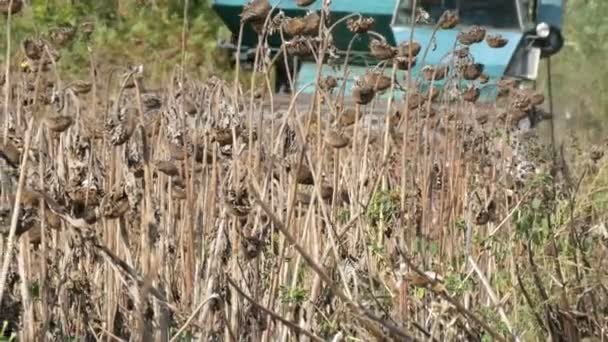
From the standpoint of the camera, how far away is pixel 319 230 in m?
3.15

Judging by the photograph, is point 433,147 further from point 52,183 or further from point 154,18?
point 154,18

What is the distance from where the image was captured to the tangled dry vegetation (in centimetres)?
263

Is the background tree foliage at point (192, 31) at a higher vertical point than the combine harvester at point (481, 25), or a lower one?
lower

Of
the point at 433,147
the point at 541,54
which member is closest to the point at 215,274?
the point at 433,147

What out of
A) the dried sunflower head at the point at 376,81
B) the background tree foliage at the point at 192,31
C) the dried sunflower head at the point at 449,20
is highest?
the dried sunflower head at the point at 449,20

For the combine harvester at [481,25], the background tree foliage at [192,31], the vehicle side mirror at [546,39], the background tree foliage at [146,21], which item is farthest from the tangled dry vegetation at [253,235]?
the background tree foliage at [146,21]

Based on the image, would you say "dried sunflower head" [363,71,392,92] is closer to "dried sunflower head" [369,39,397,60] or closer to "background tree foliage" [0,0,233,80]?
"dried sunflower head" [369,39,397,60]

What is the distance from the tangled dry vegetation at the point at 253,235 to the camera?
263 centimetres

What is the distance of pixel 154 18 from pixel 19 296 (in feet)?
45.7

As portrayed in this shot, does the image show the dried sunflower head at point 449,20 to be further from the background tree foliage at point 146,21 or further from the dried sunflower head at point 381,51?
the background tree foliage at point 146,21

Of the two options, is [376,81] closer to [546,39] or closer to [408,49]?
[408,49]

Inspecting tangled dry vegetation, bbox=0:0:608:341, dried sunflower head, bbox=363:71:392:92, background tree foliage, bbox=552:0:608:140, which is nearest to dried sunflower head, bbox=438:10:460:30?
tangled dry vegetation, bbox=0:0:608:341

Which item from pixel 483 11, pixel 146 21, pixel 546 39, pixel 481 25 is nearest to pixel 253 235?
pixel 481 25

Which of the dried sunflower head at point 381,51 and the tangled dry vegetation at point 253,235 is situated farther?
the dried sunflower head at point 381,51
